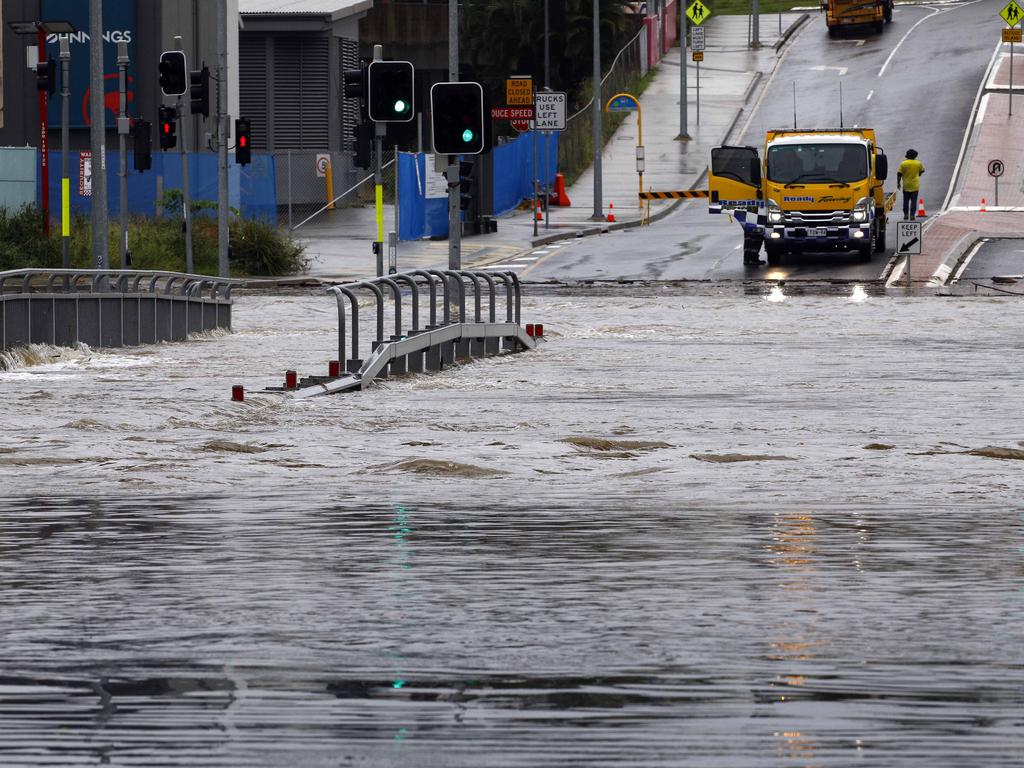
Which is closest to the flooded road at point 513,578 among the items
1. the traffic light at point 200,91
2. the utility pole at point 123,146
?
the utility pole at point 123,146

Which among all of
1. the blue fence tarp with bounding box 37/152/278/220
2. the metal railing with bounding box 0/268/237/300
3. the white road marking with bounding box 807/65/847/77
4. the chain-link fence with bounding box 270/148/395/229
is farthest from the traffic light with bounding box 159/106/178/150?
the white road marking with bounding box 807/65/847/77

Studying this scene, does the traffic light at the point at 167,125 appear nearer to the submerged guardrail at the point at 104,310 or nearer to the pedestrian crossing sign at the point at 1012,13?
the submerged guardrail at the point at 104,310

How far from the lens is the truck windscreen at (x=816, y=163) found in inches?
1690

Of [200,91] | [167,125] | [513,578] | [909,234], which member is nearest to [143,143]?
[167,125]

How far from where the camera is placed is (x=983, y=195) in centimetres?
5716

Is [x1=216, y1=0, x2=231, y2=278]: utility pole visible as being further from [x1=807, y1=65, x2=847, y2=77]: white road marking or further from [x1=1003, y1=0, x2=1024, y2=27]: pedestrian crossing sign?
[x1=807, y1=65, x2=847, y2=77]: white road marking

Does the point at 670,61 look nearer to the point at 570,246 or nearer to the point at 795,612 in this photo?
the point at 570,246

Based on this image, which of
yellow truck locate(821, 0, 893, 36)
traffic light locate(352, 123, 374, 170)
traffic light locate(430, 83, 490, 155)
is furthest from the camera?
yellow truck locate(821, 0, 893, 36)

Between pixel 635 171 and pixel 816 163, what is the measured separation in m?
23.7

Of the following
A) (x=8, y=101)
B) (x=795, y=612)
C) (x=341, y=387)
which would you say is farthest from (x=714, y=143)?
(x=795, y=612)

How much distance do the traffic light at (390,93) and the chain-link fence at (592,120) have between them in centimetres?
3439

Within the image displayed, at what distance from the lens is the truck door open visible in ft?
138

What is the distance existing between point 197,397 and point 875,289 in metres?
21.6

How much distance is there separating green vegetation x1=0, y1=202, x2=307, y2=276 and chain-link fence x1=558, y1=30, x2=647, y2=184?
68.5 feet
